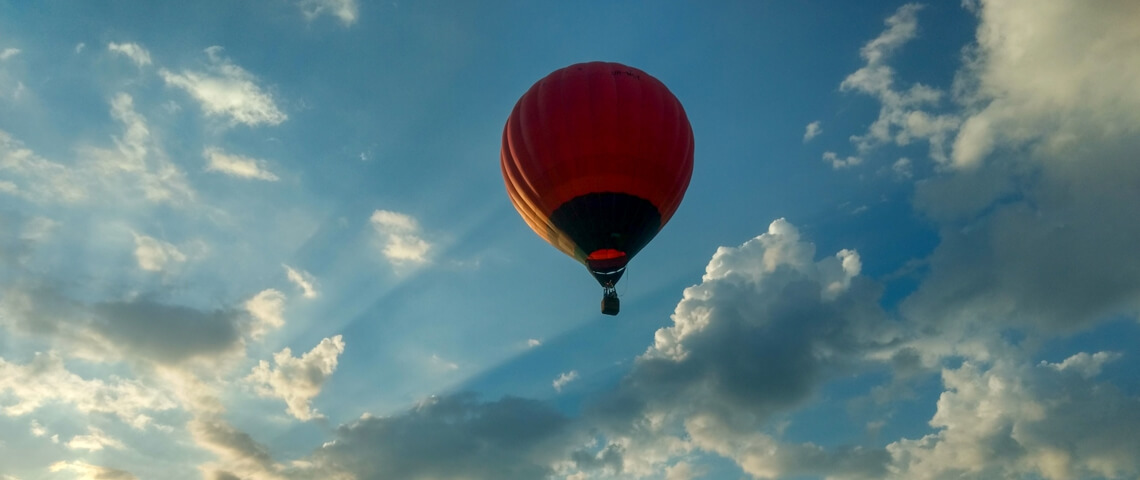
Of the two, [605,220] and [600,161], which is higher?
[600,161]

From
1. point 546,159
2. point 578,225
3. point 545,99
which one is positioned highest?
point 545,99

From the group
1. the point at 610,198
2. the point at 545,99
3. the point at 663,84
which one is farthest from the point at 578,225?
the point at 663,84

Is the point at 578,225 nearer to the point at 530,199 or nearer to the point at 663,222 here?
the point at 530,199

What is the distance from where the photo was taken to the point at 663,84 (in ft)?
90.1

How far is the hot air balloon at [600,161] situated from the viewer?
2428cm

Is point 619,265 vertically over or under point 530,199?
under

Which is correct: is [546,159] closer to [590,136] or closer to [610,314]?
[590,136]

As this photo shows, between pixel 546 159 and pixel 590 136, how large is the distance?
190cm

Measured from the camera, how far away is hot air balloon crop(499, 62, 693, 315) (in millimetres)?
24281

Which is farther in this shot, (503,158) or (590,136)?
(503,158)

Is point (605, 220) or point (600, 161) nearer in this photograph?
point (600, 161)

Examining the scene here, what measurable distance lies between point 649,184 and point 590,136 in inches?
114

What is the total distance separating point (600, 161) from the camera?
950 inches

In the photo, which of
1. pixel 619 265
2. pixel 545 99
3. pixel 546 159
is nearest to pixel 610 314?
pixel 619 265
